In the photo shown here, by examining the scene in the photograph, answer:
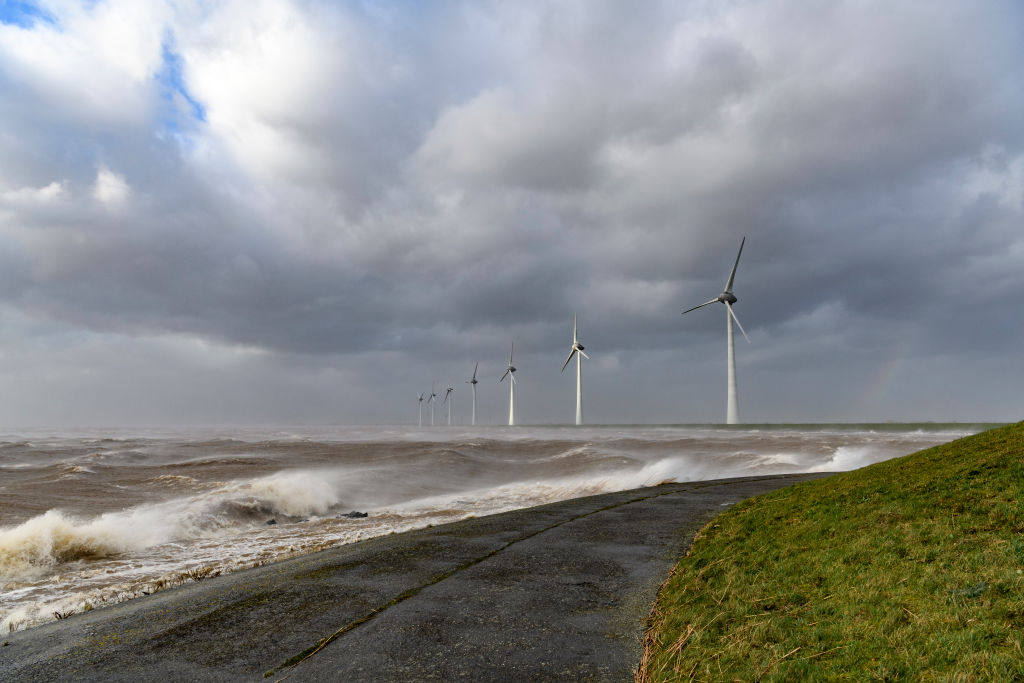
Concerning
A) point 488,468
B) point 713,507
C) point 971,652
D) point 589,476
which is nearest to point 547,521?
point 713,507

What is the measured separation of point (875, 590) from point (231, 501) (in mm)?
27265

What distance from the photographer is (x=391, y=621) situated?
25.3 feet

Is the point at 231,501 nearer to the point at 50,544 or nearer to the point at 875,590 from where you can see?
the point at 50,544

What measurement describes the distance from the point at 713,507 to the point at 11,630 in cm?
1705

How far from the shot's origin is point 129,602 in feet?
33.4

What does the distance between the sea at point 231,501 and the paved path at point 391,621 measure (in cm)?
317

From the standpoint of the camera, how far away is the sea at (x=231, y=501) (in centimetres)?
1454

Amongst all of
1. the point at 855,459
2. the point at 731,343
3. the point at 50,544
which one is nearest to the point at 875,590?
the point at 50,544

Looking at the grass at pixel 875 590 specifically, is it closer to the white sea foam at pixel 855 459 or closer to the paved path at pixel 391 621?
the paved path at pixel 391 621

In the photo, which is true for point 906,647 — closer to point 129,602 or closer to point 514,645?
point 514,645

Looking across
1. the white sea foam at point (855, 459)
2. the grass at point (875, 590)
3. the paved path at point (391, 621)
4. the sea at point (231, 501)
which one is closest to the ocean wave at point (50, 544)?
the sea at point (231, 501)

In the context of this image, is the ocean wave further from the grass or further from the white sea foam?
the white sea foam

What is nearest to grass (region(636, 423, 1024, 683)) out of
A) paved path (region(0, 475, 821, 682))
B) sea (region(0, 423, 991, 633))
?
paved path (region(0, 475, 821, 682))

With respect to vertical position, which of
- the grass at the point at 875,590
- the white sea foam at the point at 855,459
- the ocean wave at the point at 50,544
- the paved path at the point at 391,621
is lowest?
the white sea foam at the point at 855,459
